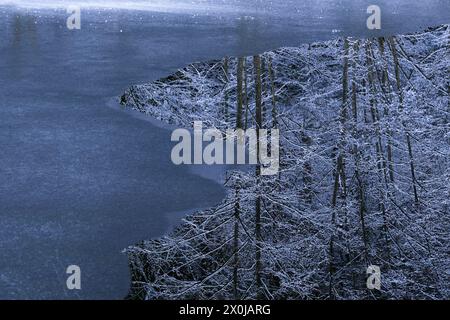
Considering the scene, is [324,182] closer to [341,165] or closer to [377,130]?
[341,165]

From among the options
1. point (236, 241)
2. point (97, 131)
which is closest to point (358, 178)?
point (236, 241)

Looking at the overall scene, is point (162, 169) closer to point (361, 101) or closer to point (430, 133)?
point (361, 101)

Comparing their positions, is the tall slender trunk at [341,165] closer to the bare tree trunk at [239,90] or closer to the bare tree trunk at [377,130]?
the bare tree trunk at [377,130]

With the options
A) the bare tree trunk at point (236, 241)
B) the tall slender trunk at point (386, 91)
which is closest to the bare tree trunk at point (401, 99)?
the tall slender trunk at point (386, 91)

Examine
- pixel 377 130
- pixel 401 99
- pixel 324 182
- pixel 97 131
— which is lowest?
pixel 324 182

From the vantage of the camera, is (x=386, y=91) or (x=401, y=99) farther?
(x=386, y=91)

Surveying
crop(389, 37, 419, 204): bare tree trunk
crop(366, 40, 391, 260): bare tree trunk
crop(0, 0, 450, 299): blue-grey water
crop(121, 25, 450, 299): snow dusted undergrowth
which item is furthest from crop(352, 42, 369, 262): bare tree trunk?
crop(0, 0, 450, 299): blue-grey water
